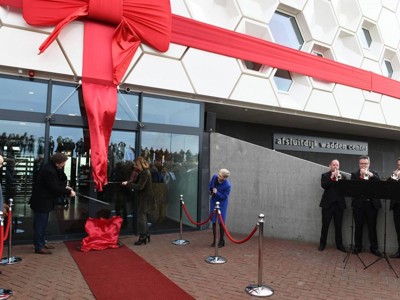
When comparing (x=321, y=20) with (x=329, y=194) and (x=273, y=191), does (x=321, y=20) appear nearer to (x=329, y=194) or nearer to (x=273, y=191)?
(x=273, y=191)

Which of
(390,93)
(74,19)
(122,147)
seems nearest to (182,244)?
(122,147)

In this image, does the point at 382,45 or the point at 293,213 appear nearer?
the point at 293,213

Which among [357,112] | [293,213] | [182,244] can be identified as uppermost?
[357,112]

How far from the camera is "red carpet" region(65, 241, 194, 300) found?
12.6 feet

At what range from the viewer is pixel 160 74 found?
7.10 metres

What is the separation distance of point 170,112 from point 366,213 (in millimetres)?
4552

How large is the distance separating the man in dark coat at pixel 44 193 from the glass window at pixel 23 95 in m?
1.43

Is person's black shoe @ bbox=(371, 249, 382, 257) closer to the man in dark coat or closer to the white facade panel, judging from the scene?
the white facade panel

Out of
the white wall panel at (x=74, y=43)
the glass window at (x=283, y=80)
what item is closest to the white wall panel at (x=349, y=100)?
the glass window at (x=283, y=80)

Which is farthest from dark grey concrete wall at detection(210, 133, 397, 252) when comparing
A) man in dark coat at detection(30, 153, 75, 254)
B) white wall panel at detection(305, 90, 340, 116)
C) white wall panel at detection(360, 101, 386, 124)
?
white wall panel at detection(360, 101, 386, 124)

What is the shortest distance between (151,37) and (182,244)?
4369 mm

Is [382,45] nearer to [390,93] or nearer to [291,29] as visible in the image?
[390,93]

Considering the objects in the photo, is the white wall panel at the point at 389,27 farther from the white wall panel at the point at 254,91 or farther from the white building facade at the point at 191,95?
the white wall panel at the point at 254,91

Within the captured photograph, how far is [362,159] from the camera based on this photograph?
5805mm
